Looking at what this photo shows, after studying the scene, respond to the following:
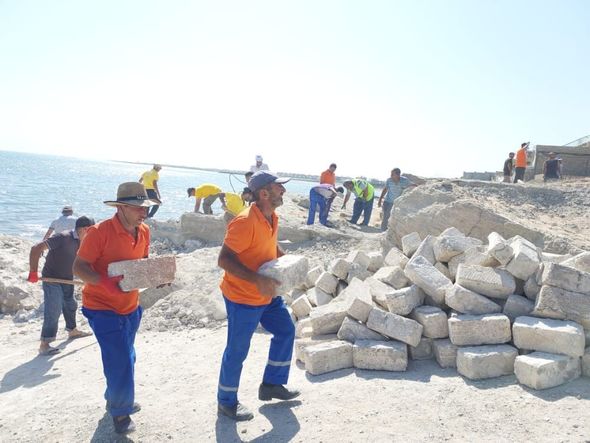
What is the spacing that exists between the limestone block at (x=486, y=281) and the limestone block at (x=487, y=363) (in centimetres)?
62

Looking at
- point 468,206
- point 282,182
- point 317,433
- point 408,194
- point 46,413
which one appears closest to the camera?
point 317,433

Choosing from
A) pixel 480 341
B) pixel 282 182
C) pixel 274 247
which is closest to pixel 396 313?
pixel 480 341

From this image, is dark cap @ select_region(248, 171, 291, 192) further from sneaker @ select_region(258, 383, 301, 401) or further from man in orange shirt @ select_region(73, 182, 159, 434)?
sneaker @ select_region(258, 383, 301, 401)

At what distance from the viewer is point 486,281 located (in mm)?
4207

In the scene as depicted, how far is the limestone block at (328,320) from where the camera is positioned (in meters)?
4.56

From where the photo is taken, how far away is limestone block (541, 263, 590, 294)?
154 inches

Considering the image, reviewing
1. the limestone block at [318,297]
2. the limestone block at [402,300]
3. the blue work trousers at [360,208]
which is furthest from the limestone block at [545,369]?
the blue work trousers at [360,208]

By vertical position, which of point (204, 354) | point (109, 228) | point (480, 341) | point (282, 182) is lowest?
point (204, 354)

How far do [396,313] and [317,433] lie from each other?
1.57 m

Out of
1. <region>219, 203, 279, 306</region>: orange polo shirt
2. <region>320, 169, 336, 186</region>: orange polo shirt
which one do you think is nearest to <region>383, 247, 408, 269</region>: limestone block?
<region>219, 203, 279, 306</region>: orange polo shirt

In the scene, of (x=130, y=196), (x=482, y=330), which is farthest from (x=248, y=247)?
(x=482, y=330)

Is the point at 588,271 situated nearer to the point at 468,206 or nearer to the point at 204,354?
the point at 468,206

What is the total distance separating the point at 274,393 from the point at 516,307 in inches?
94.2

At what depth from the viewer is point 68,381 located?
14.7 feet
